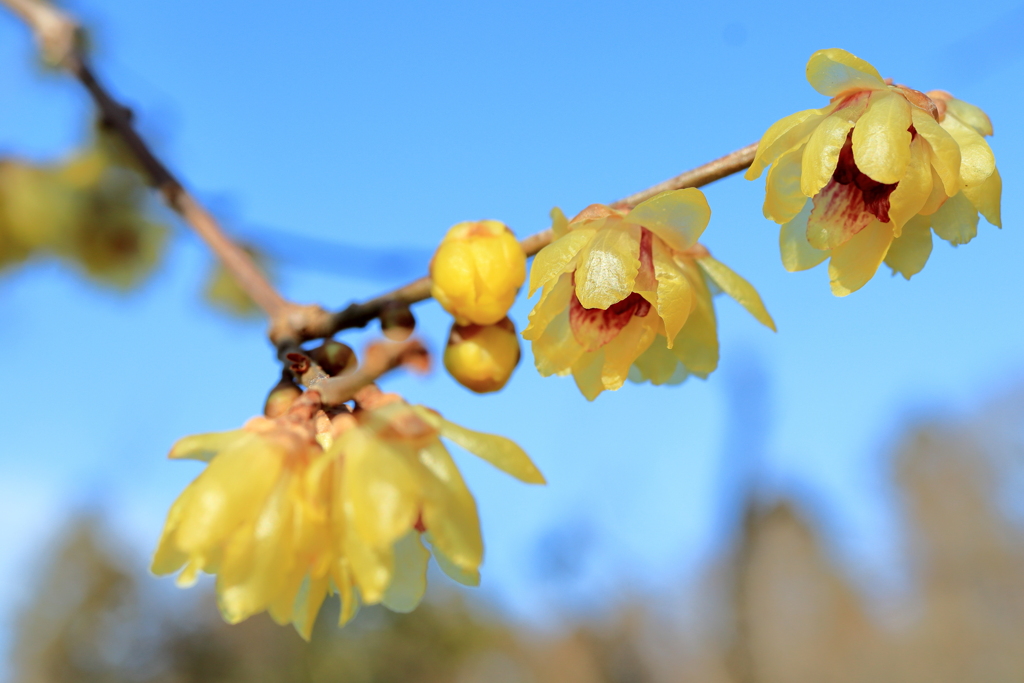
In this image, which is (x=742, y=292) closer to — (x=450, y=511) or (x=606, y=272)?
(x=606, y=272)

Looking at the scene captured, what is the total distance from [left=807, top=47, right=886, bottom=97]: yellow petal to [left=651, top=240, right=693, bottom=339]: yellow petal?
0.24 m

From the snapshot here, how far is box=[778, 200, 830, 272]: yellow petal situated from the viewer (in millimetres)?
805

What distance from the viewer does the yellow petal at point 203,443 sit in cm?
69

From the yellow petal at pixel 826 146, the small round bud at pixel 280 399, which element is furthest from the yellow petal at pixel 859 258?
the small round bud at pixel 280 399

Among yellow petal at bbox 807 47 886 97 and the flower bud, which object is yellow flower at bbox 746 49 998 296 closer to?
yellow petal at bbox 807 47 886 97

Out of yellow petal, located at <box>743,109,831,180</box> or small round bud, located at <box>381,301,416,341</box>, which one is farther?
small round bud, located at <box>381,301,416,341</box>

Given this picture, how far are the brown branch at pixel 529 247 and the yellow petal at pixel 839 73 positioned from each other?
→ 0.11m

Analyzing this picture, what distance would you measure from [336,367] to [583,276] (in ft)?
0.97

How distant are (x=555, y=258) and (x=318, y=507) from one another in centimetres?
31

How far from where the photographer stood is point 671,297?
29.7 inches

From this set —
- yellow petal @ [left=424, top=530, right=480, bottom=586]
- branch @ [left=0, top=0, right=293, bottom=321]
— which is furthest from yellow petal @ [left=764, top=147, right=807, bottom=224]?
branch @ [left=0, top=0, right=293, bottom=321]

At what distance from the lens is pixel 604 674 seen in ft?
22.3

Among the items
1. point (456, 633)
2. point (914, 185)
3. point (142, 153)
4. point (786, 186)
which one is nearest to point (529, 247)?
point (786, 186)

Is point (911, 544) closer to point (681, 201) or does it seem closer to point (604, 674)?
point (604, 674)
